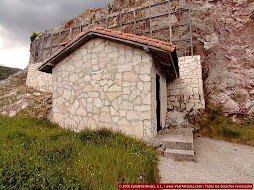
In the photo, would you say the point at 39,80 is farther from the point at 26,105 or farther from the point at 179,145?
the point at 179,145

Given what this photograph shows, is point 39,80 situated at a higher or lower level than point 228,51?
lower

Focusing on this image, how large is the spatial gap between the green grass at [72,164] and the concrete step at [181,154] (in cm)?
Answer: 47

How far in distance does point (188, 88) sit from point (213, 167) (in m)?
4.79

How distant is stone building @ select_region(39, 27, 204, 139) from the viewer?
429cm

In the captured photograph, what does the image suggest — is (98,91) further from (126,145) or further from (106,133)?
(126,145)

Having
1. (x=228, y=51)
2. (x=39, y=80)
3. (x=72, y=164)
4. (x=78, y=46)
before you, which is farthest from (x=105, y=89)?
(x=39, y=80)

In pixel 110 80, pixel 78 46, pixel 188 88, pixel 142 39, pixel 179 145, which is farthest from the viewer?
pixel 188 88

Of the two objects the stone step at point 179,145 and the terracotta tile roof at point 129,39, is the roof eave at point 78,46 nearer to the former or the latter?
A: the terracotta tile roof at point 129,39

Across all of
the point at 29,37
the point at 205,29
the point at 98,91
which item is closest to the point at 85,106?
the point at 98,91

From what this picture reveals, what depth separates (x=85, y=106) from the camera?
5.12m

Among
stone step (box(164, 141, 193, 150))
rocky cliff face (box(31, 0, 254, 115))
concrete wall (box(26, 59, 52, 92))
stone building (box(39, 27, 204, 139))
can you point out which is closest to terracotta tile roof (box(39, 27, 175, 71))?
stone building (box(39, 27, 204, 139))

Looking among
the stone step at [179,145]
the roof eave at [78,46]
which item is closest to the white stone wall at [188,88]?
the stone step at [179,145]

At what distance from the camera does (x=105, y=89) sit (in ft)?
15.9

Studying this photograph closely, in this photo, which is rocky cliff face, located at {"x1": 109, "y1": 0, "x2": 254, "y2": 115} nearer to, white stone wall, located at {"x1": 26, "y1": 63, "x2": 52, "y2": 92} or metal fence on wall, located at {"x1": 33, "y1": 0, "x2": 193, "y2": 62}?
metal fence on wall, located at {"x1": 33, "y1": 0, "x2": 193, "y2": 62}
